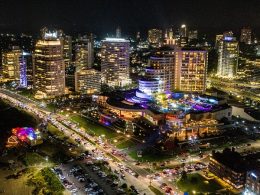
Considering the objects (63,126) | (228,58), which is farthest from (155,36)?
(63,126)

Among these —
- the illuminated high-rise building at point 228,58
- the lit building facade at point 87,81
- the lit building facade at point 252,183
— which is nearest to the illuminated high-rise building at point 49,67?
the lit building facade at point 87,81

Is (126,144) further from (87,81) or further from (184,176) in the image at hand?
(87,81)

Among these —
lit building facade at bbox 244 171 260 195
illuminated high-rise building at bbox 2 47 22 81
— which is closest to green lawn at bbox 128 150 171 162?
lit building facade at bbox 244 171 260 195

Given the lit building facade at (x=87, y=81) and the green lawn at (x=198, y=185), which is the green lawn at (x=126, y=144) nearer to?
the green lawn at (x=198, y=185)

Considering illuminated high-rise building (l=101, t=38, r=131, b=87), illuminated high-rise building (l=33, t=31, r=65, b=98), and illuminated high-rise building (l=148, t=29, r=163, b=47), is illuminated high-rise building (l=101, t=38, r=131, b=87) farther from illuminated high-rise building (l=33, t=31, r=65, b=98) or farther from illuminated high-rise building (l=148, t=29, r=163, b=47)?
illuminated high-rise building (l=148, t=29, r=163, b=47)

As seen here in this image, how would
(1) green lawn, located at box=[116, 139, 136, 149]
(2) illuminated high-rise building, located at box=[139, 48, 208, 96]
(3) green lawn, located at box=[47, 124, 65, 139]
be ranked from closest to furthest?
(1) green lawn, located at box=[116, 139, 136, 149]
(3) green lawn, located at box=[47, 124, 65, 139]
(2) illuminated high-rise building, located at box=[139, 48, 208, 96]

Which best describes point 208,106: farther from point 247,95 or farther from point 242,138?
point 247,95

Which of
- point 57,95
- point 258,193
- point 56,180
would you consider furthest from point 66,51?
point 258,193
